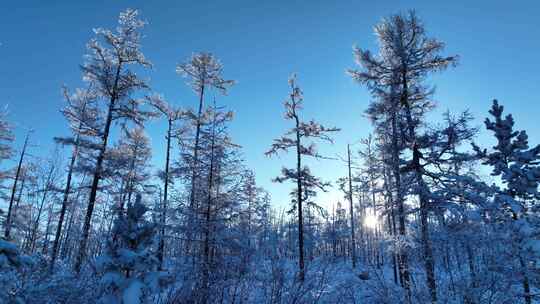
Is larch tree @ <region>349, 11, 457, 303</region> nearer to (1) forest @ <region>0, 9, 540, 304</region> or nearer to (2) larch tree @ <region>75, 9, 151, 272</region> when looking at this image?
(1) forest @ <region>0, 9, 540, 304</region>

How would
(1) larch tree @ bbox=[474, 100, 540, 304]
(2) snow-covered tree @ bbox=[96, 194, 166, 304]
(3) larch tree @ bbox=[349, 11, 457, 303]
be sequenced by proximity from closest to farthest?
(2) snow-covered tree @ bbox=[96, 194, 166, 304] → (1) larch tree @ bbox=[474, 100, 540, 304] → (3) larch tree @ bbox=[349, 11, 457, 303]

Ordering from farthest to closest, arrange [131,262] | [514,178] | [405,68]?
1. [405,68]
2. [514,178]
3. [131,262]

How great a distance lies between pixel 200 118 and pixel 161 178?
4435mm

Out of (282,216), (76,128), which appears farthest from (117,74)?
(282,216)

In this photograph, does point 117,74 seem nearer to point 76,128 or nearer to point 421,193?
point 76,128

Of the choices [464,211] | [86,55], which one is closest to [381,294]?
[464,211]

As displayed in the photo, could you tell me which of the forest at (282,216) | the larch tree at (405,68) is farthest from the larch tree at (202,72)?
the larch tree at (405,68)

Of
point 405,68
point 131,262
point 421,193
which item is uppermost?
point 405,68

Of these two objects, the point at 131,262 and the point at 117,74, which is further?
the point at 117,74

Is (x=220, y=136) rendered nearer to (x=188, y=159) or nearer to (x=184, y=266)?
(x=188, y=159)

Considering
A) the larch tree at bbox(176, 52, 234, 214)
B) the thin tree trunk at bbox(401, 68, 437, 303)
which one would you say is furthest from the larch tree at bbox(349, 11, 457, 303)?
the larch tree at bbox(176, 52, 234, 214)

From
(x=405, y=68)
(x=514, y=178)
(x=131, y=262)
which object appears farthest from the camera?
(x=405, y=68)

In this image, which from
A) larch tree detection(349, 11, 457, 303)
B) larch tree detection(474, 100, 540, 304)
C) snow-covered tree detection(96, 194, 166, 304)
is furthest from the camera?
larch tree detection(349, 11, 457, 303)

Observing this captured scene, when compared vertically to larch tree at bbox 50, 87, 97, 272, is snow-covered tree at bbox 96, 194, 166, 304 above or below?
below
